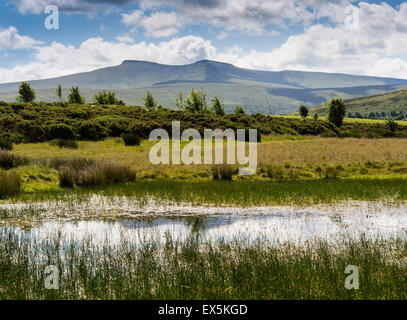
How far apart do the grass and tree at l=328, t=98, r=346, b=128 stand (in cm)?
10310

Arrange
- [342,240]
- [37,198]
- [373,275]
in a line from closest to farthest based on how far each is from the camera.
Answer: [373,275], [342,240], [37,198]

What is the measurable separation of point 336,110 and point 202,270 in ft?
355

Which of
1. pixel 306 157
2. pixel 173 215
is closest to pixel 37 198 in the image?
pixel 173 215

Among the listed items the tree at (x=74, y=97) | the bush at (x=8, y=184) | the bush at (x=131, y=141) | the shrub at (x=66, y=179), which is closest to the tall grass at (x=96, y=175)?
the shrub at (x=66, y=179)

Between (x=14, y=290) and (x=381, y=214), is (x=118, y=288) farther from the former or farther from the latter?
(x=381, y=214)

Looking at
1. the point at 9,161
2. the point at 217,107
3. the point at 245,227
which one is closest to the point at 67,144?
the point at 9,161

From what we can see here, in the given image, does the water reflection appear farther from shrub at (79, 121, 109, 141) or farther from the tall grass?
shrub at (79, 121, 109, 141)

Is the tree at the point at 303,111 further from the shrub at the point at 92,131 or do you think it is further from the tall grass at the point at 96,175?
the tall grass at the point at 96,175

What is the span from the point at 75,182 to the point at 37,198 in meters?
4.52

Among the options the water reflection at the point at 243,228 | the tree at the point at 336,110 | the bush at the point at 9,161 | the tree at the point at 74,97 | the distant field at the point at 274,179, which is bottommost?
the water reflection at the point at 243,228

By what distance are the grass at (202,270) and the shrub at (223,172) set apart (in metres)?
16.4

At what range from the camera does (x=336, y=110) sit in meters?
112

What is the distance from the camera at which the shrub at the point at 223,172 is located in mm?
28828
